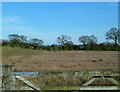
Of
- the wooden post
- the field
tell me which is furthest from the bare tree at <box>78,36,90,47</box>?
the wooden post

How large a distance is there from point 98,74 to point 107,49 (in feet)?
46.9

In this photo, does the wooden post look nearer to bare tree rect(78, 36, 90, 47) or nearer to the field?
the field

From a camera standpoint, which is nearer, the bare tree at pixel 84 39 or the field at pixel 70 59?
the field at pixel 70 59

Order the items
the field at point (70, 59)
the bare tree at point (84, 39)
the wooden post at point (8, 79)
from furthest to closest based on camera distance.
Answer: the bare tree at point (84, 39) → the field at point (70, 59) → the wooden post at point (8, 79)

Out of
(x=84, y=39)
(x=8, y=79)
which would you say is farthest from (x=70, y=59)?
(x=8, y=79)

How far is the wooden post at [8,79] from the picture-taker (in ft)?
16.0

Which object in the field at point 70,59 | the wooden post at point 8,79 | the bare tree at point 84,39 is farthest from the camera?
the bare tree at point 84,39

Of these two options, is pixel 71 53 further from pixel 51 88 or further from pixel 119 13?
pixel 51 88

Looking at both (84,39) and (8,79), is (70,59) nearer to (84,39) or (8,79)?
(84,39)

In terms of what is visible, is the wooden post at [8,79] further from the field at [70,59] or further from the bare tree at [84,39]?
the bare tree at [84,39]

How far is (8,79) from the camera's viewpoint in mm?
4887

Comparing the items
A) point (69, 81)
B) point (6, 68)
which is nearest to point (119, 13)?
point (69, 81)

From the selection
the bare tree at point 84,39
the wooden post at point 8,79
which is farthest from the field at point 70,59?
the wooden post at point 8,79

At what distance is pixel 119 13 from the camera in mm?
7402
